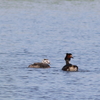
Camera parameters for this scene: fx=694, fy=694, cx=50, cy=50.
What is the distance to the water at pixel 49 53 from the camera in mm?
26103

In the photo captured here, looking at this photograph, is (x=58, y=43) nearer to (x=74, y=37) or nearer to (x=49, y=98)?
(x=74, y=37)

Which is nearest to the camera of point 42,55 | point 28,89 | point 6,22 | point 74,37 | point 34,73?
point 28,89

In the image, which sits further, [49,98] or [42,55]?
[42,55]

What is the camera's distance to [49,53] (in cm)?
3722

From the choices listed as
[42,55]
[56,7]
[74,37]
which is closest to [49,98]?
[42,55]

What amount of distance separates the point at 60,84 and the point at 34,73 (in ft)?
10.0

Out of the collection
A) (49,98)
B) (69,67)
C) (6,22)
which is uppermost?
(6,22)

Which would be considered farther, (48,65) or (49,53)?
(49,53)

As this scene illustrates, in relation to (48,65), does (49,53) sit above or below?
above

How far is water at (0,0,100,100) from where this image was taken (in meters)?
26.1

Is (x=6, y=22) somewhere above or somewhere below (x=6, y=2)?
below

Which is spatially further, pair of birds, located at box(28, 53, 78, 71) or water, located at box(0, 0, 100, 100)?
pair of birds, located at box(28, 53, 78, 71)

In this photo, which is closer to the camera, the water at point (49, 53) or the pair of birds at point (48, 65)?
the water at point (49, 53)

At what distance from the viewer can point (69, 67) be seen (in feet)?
102
